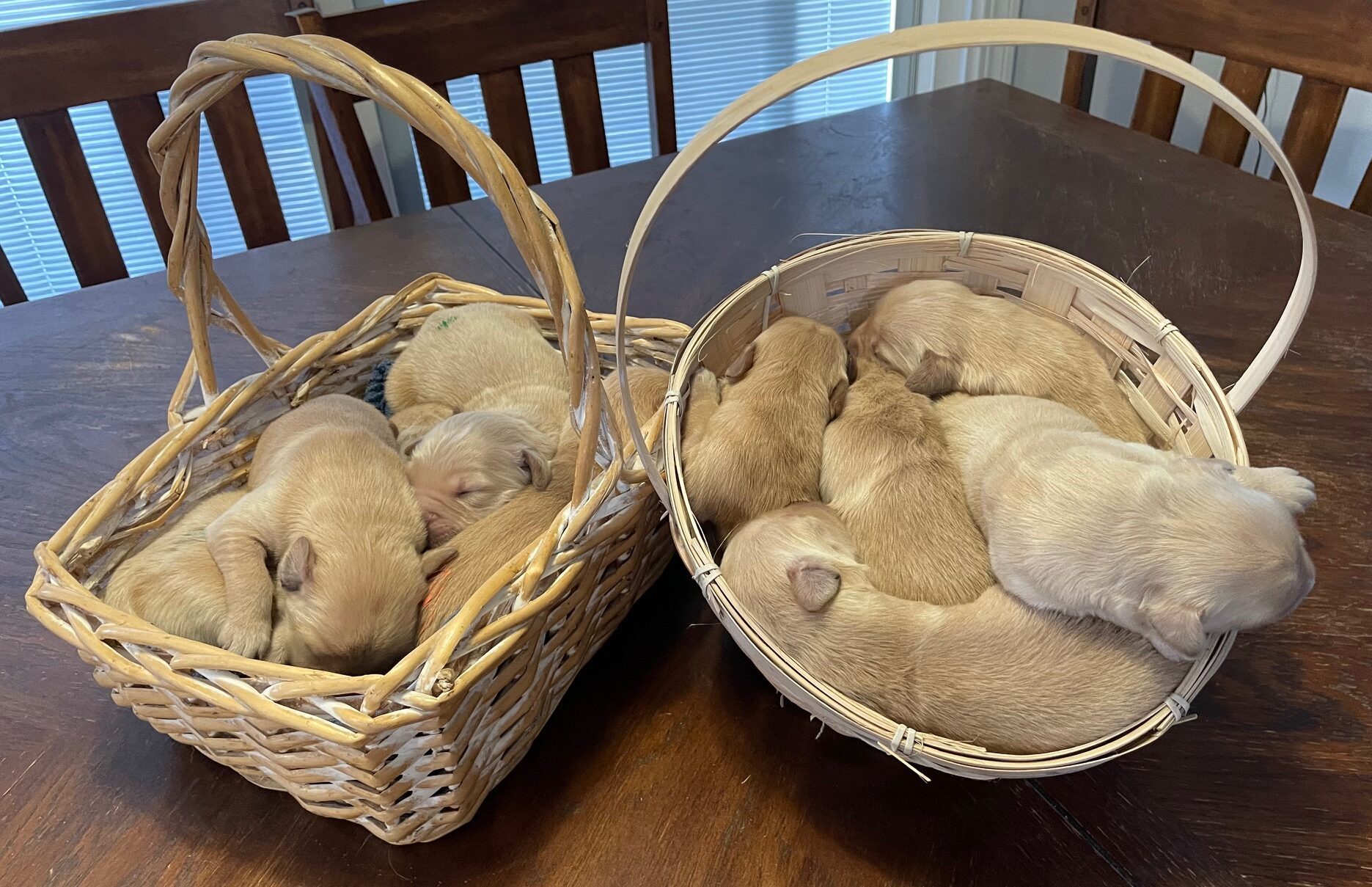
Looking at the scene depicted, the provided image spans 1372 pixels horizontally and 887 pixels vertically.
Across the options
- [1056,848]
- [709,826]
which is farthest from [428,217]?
[1056,848]

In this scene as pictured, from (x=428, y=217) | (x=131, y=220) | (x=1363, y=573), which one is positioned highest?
(x=428, y=217)

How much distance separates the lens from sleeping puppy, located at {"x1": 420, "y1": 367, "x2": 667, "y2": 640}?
2.62ft

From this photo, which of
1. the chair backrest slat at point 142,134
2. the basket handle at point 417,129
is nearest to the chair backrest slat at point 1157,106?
the basket handle at point 417,129

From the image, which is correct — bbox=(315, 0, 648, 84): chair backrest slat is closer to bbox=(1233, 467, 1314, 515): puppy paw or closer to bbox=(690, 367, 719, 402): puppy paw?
bbox=(690, 367, 719, 402): puppy paw

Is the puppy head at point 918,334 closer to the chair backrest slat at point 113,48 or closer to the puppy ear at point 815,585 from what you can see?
the puppy ear at point 815,585

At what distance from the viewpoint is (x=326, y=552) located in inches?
31.9

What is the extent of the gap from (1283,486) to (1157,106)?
1.42m

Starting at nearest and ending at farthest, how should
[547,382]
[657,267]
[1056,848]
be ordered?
[1056,848] → [547,382] → [657,267]

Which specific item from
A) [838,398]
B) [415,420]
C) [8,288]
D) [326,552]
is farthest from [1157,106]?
[8,288]

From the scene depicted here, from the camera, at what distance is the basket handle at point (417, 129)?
1.87 ft

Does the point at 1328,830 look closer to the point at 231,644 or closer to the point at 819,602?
the point at 819,602

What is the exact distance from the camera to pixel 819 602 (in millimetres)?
704

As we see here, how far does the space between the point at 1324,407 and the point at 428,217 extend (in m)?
1.33

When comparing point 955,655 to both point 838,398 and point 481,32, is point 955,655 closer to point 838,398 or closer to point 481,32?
point 838,398
